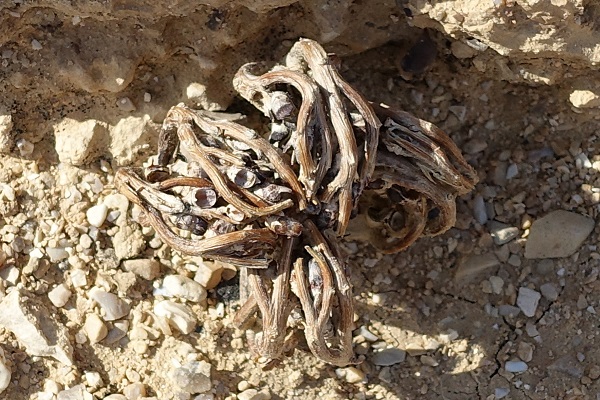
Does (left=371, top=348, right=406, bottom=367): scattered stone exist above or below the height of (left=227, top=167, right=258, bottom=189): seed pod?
below

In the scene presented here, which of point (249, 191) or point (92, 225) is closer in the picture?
point (249, 191)

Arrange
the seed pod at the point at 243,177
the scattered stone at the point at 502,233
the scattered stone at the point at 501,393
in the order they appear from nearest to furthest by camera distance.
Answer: the seed pod at the point at 243,177, the scattered stone at the point at 501,393, the scattered stone at the point at 502,233

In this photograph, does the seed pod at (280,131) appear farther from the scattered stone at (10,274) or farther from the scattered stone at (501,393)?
the scattered stone at (501,393)

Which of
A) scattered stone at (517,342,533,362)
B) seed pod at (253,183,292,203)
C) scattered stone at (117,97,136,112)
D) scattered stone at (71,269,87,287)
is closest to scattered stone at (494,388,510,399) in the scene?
scattered stone at (517,342,533,362)

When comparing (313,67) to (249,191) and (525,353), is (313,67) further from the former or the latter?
(525,353)

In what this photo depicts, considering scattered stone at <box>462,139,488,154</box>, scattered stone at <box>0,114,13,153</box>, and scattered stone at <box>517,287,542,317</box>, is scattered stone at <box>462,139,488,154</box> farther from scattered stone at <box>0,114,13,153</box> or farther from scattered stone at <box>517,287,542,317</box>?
scattered stone at <box>0,114,13,153</box>

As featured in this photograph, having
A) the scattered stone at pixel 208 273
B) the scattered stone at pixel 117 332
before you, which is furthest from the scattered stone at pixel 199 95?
the scattered stone at pixel 117 332

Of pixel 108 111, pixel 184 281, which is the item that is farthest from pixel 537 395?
pixel 108 111
